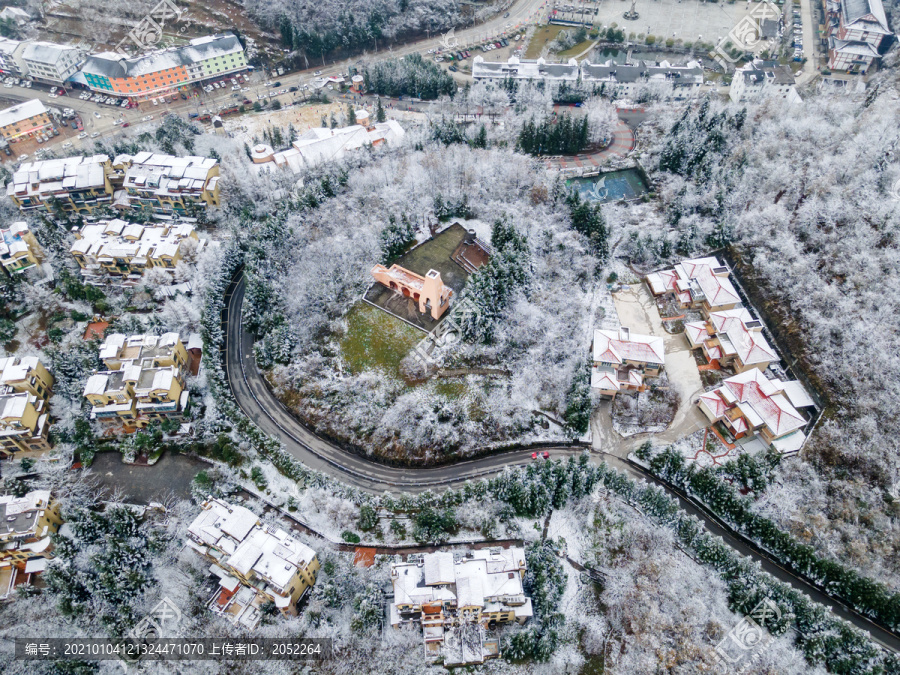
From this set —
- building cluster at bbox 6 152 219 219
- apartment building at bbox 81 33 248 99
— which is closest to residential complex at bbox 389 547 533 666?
building cluster at bbox 6 152 219 219

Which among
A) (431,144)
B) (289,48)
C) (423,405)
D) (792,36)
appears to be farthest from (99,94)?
(792,36)

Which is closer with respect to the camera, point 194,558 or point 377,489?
point 194,558

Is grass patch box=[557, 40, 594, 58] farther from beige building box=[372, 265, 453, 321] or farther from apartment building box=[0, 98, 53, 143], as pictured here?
apartment building box=[0, 98, 53, 143]

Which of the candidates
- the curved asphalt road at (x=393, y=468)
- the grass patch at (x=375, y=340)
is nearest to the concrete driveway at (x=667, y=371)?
the curved asphalt road at (x=393, y=468)

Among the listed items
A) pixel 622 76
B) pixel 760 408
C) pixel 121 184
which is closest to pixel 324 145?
pixel 121 184

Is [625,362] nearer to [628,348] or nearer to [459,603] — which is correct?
[628,348]

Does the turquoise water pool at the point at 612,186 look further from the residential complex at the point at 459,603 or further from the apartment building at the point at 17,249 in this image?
the apartment building at the point at 17,249

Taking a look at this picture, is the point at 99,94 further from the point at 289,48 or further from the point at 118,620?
the point at 118,620
